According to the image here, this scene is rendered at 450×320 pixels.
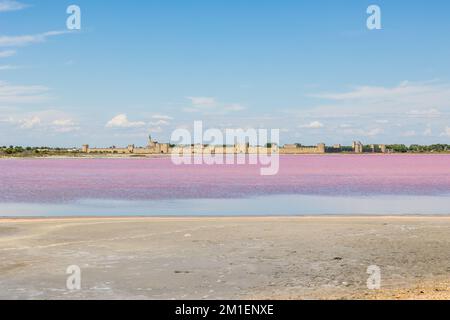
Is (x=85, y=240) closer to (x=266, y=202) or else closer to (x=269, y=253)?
(x=269, y=253)

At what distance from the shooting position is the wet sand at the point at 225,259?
11.1 metres

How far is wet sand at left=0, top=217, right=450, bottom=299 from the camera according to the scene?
36.4ft

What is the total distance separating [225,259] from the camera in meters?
14.4

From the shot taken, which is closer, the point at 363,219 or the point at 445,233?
the point at 445,233

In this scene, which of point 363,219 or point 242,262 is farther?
point 363,219

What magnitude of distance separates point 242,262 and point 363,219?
11.8 m
